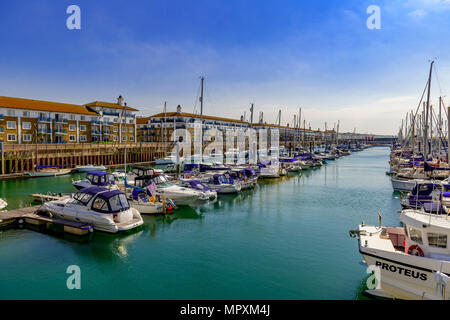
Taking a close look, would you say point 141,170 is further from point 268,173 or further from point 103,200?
point 268,173

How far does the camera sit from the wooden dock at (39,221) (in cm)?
2067

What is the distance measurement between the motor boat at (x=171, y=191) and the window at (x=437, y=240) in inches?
811

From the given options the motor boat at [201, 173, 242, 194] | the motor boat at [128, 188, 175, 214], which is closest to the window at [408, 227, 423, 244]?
the motor boat at [128, 188, 175, 214]

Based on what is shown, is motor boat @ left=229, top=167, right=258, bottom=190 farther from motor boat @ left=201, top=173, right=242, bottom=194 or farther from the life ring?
the life ring

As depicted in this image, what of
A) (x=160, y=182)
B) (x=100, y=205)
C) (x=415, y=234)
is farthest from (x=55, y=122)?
(x=415, y=234)

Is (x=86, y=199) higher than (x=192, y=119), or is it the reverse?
(x=192, y=119)

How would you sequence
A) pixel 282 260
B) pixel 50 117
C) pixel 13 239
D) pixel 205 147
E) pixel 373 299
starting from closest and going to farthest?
1. pixel 373 299
2. pixel 282 260
3. pixel 13 239
4. pixel 50 117
5. pixel 205 147

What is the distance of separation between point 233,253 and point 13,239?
15.2 meters

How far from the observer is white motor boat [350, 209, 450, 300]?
38.2ft

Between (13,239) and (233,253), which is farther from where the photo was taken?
(13,239)

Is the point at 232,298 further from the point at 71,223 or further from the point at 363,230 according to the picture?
the point at 71,223

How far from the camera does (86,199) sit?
72.4 feet

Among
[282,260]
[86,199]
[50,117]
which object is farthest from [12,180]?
[282,260]
